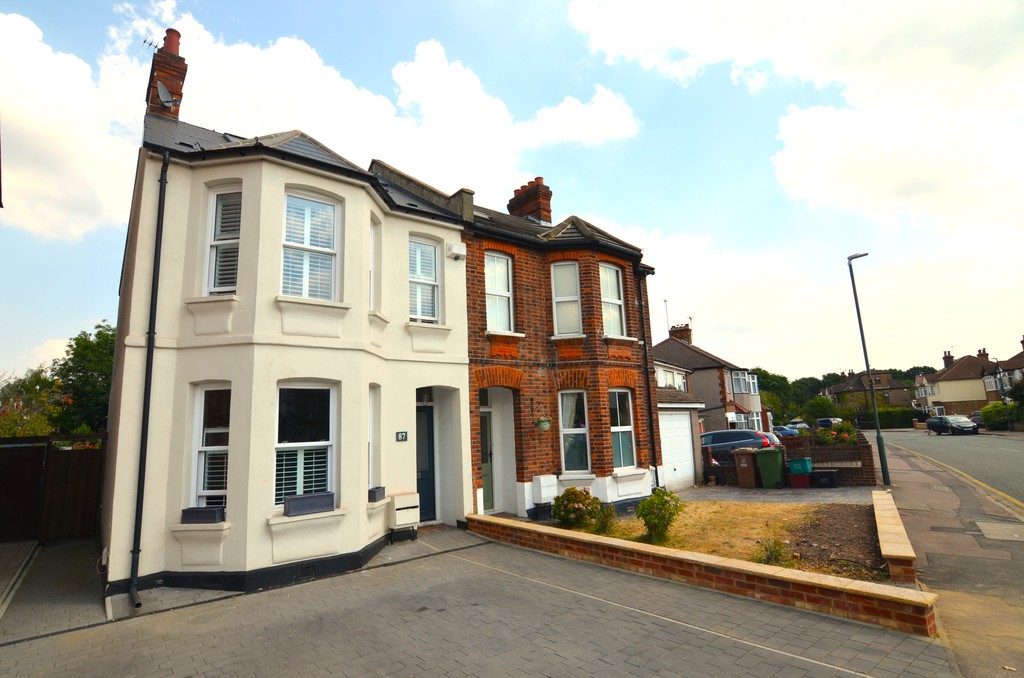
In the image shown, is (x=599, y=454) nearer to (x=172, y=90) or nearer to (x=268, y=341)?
(x=268, y=341)

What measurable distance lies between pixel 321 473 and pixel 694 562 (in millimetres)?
5375

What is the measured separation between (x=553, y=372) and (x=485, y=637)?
734 centimetres

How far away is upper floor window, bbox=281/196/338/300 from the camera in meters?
7.79

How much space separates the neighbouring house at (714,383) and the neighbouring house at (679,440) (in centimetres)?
1190

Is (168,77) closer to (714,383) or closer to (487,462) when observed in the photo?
(487,462)

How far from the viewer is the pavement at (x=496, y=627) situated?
434 cm

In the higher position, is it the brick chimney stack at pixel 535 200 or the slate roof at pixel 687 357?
the brick chimney stack at pixel 535 200

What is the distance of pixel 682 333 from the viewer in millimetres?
35406

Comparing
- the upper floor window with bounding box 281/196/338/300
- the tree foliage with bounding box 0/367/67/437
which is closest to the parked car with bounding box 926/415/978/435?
the upper floor window with bounding box 281/196/338/300

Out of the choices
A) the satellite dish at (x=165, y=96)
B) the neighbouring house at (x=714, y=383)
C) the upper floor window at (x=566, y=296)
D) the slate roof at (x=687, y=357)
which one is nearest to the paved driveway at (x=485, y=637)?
the upper floor window at (x=566, y=296)

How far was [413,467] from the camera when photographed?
9.49m

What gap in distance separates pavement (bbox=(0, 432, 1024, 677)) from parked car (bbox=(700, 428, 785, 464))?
11489mm

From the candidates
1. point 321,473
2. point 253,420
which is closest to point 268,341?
point 253,420

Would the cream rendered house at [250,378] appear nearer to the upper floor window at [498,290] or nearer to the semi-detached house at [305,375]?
the semi-detached house at [305,375]
